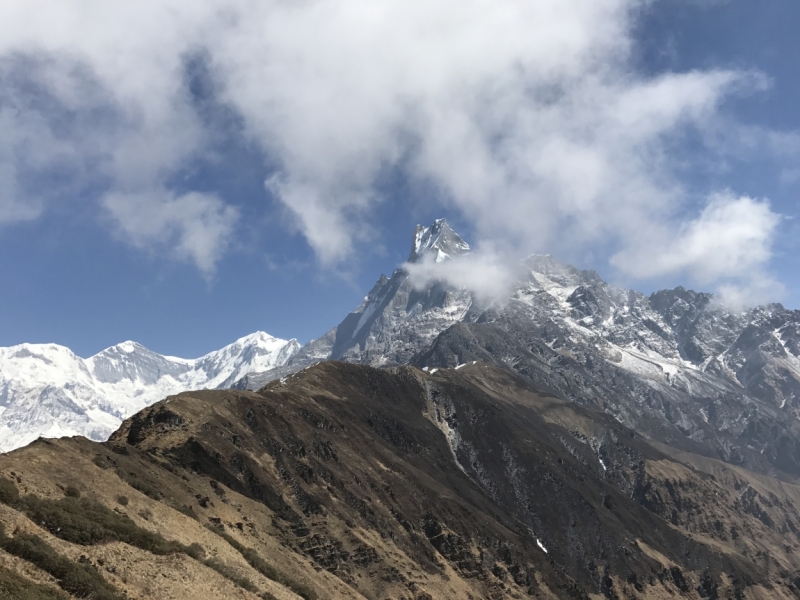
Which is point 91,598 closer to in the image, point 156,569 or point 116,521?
point 156,569

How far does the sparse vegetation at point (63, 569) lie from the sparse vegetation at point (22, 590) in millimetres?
1974

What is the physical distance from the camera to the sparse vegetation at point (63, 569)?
148ft

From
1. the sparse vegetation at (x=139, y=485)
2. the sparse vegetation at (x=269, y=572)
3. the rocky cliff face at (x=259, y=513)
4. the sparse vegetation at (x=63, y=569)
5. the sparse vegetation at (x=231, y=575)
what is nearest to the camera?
the sparse vegetation at (x=63, y=569)

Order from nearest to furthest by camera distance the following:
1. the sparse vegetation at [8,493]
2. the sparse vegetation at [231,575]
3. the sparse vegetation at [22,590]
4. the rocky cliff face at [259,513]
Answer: the sparse vegetation at [22,590] → the sparse vegetation at [8,493] → the rocky cliff face at [259,513] → the sparse vegetation at [231,575]

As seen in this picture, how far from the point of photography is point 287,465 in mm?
150625

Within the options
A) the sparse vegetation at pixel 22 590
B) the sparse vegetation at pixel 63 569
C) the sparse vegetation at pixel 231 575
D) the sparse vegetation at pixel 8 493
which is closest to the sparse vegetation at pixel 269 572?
the sparse vegetation at pixel 231 575

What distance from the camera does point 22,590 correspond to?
132 feet

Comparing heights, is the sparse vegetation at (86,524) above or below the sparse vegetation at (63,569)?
above

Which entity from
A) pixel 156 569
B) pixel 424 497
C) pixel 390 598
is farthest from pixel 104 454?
pixel 424 497

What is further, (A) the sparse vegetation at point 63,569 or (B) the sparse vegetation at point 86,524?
(B) the sparse vegetation at point 86,524

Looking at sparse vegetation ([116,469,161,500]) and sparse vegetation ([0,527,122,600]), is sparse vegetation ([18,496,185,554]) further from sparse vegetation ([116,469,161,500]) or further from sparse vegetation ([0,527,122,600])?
Result: sparse vegetation ([116,469,161,500])

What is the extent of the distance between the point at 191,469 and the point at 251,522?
17823mm

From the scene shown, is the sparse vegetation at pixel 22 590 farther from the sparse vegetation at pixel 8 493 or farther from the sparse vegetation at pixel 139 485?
the sparse vegetation at pixel 139 485

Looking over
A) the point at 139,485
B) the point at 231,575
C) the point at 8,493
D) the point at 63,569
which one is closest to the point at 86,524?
the point at 8,493
